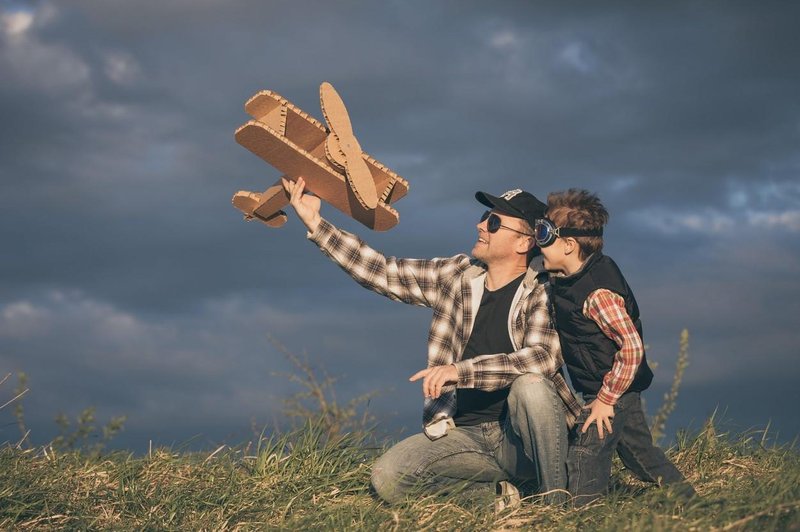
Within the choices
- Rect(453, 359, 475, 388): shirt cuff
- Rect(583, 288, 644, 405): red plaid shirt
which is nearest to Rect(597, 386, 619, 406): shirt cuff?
Rect(583, 288, 644, 405): red plaid shirt

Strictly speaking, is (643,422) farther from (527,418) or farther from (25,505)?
(25,505)

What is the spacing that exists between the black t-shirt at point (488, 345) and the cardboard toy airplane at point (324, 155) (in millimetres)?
854

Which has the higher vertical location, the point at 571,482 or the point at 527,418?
the point at 527,418

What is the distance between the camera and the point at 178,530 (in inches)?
213

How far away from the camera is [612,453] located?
527 centimetres

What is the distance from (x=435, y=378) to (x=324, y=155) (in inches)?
65.3

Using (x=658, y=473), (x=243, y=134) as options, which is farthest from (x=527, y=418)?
(x=243, y=134)

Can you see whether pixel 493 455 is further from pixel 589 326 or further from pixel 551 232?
pixel 551 232

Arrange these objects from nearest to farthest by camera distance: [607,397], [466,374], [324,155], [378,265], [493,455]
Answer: [607,397]
[466,374]
[493,455]
[324,155]
[378,265]

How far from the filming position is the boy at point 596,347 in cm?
506

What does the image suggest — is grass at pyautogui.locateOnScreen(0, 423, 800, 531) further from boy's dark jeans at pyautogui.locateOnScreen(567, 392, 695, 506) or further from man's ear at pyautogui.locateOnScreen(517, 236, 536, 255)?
man's ear at pyautogui.locateOnScreen(517, 236, 536, 255)

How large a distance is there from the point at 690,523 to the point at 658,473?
1.15 metres

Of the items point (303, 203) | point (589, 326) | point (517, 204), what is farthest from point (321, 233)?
point (589, 326)

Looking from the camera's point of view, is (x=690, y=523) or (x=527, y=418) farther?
(x=527, y=418)
